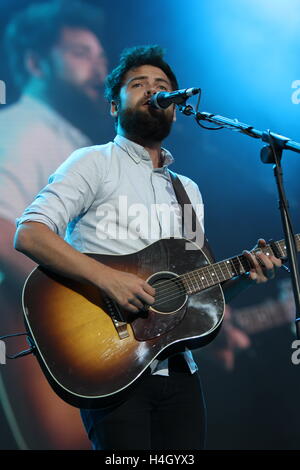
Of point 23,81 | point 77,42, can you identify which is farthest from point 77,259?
point 77,42

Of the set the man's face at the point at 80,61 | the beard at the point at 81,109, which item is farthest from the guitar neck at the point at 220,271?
the man's face at the point at 80,61

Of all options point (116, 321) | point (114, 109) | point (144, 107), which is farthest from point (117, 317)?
point (114, 109)

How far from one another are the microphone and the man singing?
0.27 metres

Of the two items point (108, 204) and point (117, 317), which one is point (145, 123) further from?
point (117, 317)

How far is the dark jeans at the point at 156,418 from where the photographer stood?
1805 mm

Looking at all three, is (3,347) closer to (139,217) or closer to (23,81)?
(139,217)

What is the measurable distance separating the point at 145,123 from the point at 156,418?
135cm

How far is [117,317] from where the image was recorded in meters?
1.88

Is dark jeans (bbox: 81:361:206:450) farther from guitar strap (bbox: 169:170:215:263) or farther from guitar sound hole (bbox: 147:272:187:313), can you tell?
guitar strap (bbox: 169:170:215:263)

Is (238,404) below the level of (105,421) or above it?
below
